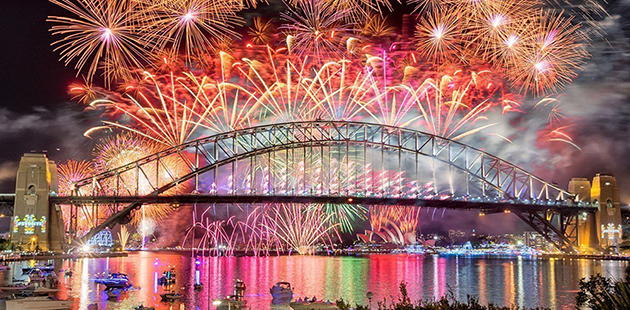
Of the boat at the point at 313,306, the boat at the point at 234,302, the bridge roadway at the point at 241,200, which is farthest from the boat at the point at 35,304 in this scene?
the bridge roadway at the point at 241,200

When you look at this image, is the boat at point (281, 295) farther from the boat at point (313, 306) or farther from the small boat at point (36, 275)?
the small boat at point (36, 275)

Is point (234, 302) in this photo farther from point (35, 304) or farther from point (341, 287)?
point (341, 287)

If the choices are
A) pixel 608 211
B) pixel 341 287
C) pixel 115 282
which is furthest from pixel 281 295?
pixel 608 211

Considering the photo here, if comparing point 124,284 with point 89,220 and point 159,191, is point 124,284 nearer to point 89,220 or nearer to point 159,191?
point 159,191

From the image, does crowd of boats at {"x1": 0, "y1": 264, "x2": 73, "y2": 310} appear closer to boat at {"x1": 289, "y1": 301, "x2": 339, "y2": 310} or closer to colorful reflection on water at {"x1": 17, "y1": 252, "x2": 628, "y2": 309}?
colorful reflection on water at {"x1": 17, "y1": 252, "x2": 628, "y2": 309}

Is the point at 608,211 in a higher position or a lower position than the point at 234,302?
higher

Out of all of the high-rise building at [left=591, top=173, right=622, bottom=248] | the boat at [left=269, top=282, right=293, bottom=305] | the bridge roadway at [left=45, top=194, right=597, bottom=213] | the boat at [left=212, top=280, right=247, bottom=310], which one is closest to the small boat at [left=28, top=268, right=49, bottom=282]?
the boat at [left=212, top=280, right=247, bottom=310]
